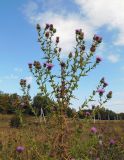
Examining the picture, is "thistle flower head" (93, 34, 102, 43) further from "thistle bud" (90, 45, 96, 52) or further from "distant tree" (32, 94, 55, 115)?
"distant tree" (32, 94, 55, 115)

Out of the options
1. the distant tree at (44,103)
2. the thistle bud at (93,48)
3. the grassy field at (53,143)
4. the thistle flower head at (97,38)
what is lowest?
the grassy field at (53,143)

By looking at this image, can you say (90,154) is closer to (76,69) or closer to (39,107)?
(39,107)

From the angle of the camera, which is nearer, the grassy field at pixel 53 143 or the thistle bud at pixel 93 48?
the grassy field at pixel 53 143

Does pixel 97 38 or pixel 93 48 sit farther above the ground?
pixel 97 38

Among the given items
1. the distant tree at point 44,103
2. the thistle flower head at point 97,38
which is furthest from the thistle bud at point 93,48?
the distant tree at point 44,103

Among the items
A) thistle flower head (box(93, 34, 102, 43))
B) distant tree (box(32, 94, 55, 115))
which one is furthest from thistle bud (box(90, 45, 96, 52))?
distant tree (box(32, 94, 55, 115))

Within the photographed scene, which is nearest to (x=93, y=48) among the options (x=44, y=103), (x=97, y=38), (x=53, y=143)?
(x=97, y=38)

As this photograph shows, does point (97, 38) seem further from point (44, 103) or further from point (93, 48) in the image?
point (44, 103)

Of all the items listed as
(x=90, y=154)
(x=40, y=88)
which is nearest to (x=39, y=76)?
(x=40, y=88)

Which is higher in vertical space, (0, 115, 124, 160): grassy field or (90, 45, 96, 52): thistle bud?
(90, 45, 96, 52): thistle bud

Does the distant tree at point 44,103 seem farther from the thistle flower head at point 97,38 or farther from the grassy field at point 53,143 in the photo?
the thistle flower head at point 97,38

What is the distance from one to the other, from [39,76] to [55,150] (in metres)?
1.08

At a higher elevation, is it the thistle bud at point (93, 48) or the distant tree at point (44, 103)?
the thistle bud at point (93, 48)

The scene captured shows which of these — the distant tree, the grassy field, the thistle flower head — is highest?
the thistle flower head
